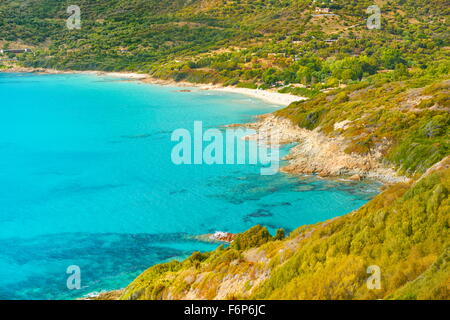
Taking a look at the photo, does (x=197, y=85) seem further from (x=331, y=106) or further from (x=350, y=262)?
(x=350, y=262)

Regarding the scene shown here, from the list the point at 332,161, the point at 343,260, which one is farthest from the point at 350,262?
the point at 332,161

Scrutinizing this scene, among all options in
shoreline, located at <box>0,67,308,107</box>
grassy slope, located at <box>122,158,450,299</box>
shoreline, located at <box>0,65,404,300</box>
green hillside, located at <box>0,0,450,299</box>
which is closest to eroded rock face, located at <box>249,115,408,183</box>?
shoreline, located at <box>0,65,404,300</box>

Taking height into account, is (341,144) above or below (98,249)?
above

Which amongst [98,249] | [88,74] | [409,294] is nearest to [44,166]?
[98,249]

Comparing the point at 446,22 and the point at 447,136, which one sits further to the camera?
the point at 446,22

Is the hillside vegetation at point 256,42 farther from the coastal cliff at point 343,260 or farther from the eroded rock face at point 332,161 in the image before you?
the coastal cliff at point 343,260
